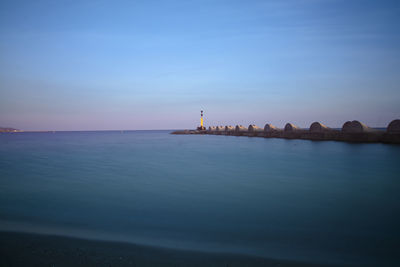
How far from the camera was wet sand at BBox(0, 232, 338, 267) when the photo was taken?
3201 mm

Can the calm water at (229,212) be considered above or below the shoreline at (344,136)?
below

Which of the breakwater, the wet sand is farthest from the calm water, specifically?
the breakwater

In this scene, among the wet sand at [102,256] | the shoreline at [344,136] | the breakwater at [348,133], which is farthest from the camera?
the shoreline at [344,136]

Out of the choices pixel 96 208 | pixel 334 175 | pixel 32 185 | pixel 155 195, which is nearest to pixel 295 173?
pixel 334 175

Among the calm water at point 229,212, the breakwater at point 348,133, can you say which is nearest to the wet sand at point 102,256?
the calm water at point 229,212

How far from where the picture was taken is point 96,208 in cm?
611

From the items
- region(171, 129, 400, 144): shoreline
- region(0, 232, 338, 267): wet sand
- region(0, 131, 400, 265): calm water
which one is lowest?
region(0, 131, 400, 265): calm water

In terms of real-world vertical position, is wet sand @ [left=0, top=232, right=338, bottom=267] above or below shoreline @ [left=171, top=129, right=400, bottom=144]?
below

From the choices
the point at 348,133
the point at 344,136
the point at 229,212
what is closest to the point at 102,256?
the point at 229,212

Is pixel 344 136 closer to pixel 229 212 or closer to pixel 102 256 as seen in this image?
pixel 229 212

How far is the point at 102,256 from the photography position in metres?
3.37

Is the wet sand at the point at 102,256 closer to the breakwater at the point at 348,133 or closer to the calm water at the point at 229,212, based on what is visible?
the calm water at the point at 229,212

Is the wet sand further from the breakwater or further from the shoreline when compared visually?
the shoreline

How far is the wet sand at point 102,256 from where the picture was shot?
3201mm
